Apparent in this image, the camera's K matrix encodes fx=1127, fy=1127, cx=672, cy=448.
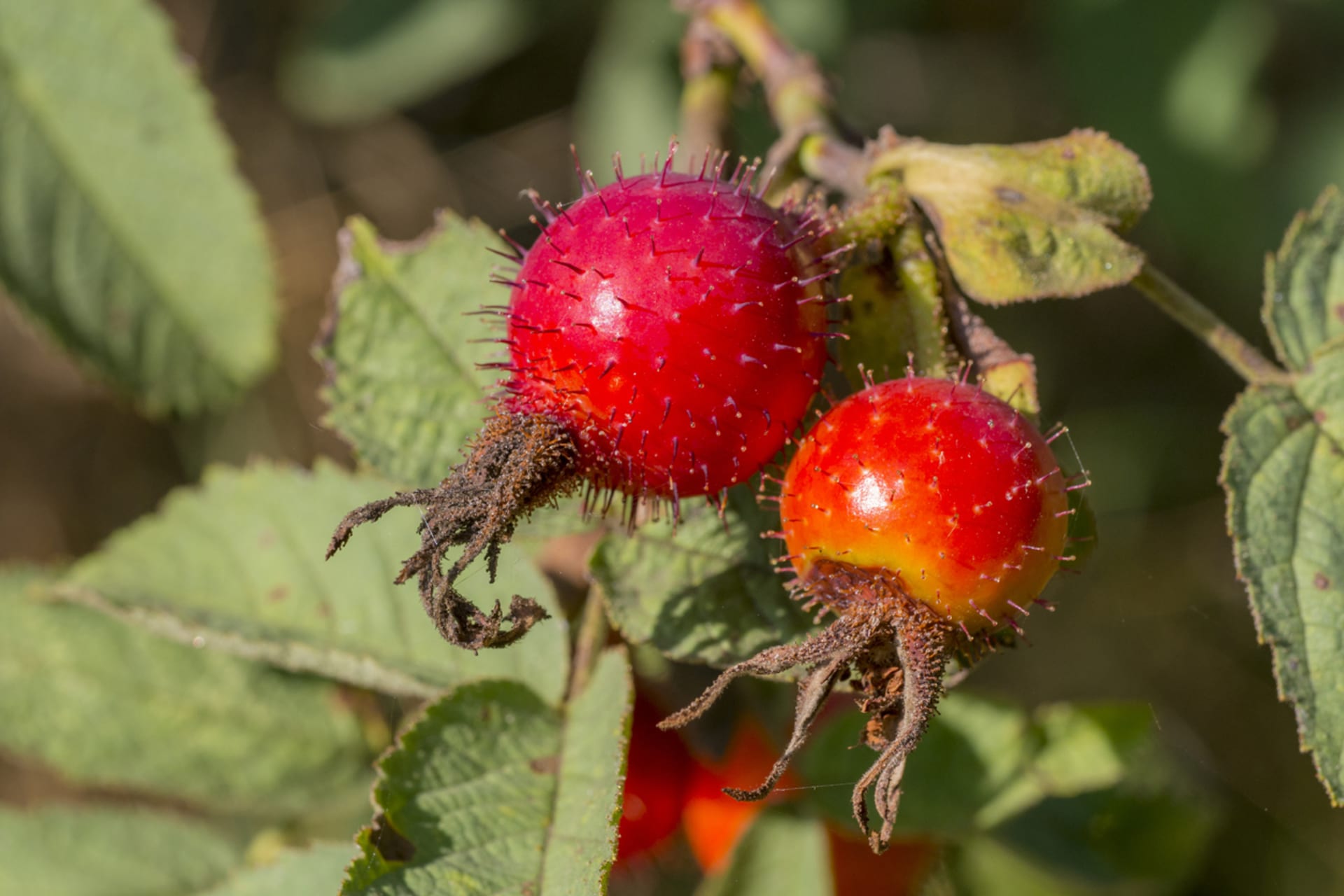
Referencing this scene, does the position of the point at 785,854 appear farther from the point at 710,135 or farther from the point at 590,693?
the point at 710,135

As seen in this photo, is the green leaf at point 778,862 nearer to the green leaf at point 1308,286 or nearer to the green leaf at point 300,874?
the green leaf at point 300,874

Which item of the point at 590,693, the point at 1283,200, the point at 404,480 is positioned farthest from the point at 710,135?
the point at 1283,200

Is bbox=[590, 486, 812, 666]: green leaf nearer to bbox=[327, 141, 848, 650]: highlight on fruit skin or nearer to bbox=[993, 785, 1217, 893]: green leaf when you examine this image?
bbox=[327, 141, 848, 650]: highlight on fruit skin

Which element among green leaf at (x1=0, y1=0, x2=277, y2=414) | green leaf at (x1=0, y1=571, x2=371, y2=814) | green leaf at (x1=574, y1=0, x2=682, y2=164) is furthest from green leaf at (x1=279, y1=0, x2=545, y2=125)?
green leaf at (x1=0, y1=571, x2=371, y2=814)

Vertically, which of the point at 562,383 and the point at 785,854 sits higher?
the point at 562,383

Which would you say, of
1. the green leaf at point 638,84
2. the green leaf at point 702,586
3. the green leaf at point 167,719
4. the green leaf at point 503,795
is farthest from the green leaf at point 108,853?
the green leaf at point 638,84

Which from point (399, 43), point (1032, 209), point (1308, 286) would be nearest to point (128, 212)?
point (399, 43)
